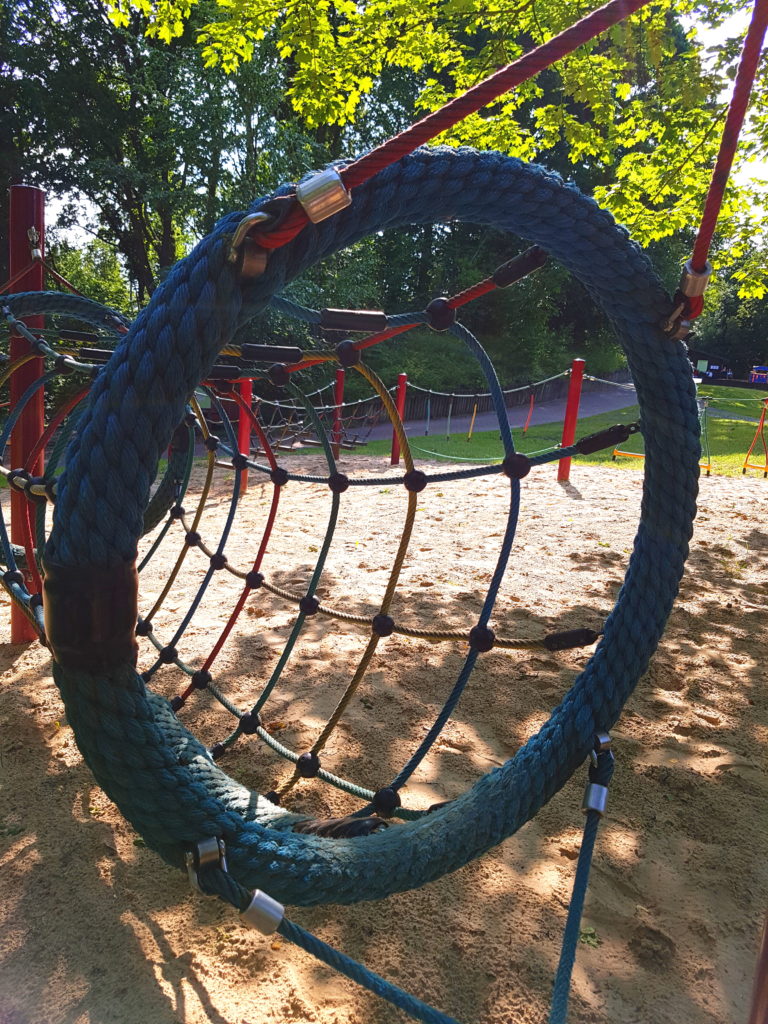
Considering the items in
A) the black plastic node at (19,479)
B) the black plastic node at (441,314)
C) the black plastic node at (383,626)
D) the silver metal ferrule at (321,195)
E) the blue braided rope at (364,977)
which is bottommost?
the blue braided rope at (364,977)

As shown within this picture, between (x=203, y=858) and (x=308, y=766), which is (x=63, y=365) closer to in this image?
(x=308, y=766)

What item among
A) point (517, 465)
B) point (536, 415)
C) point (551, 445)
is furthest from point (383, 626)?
point (536, 415)

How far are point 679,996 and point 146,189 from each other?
15717mm

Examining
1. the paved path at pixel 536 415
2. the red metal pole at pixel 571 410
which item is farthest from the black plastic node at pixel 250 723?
the paved path at pixel 536 415

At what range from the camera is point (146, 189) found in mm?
14180

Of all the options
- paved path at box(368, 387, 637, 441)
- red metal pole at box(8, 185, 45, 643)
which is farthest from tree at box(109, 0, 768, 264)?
paved path at box(368, 387, 637, 441)

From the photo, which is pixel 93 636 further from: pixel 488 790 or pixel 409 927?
pixel 409 927

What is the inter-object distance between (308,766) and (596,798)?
834mm

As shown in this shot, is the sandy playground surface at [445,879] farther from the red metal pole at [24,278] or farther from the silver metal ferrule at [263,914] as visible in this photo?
the silver metal ferrule at [263,914]

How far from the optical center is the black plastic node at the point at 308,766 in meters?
1.70

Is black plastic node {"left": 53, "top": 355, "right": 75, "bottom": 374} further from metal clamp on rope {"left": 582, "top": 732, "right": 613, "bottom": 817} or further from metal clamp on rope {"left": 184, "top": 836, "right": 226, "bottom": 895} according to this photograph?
metal clamp on rope {"left": 582, "top": 732, "right": 613, "bottom": 817}

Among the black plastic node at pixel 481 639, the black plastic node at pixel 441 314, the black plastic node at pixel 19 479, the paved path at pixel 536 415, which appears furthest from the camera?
the paved path at pixel 536 415

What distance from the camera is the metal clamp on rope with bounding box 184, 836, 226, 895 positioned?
2.95 feet

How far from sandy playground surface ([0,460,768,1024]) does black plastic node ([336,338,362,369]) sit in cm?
119
